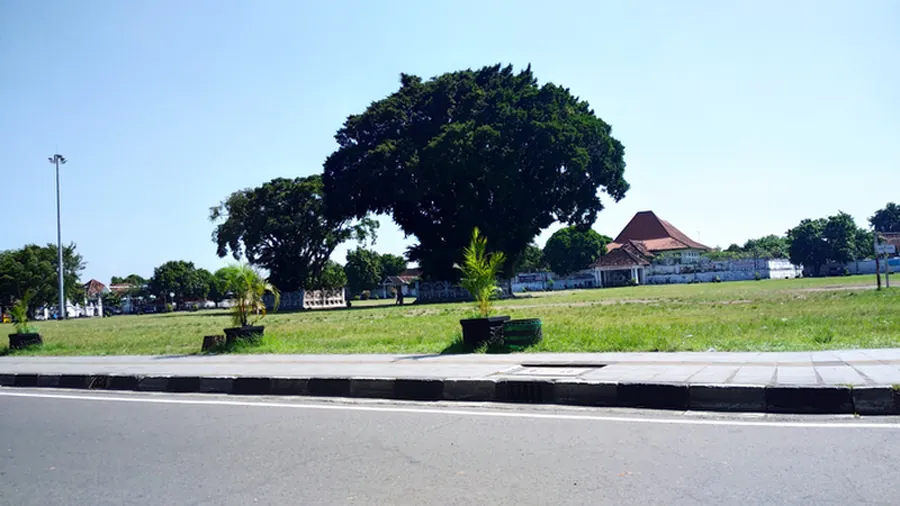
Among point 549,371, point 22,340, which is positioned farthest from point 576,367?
point 22,340

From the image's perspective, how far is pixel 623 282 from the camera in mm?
97062

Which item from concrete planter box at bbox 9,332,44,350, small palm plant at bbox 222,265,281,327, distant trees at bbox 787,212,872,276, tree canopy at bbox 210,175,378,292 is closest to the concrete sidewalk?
small palm plant at bbox 222,265,281,327

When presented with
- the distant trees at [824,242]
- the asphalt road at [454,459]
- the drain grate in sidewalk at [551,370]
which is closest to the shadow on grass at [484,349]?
the drain grate in sidewalk at [551,370]

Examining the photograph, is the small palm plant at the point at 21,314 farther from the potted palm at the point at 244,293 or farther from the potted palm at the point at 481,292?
the potted palm at the point at 481,292

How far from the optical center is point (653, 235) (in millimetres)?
118438

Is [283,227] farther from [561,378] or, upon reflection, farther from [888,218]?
[888,218]

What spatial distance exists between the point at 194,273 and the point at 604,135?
80.5m

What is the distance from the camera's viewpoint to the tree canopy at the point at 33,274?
77250 millimetres

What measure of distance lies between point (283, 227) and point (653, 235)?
73.8m

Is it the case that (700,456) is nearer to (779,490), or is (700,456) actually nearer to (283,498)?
(779,490)

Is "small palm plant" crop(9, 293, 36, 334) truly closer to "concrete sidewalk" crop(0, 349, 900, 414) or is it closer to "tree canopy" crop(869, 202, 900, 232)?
"concrete sidewalk" crop(0, 349, 900, 414)

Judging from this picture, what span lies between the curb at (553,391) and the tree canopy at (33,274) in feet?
239

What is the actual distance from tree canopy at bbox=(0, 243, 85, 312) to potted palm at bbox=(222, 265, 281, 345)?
67.8 metres

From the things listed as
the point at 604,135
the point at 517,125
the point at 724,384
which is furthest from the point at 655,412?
the point at 604,135
